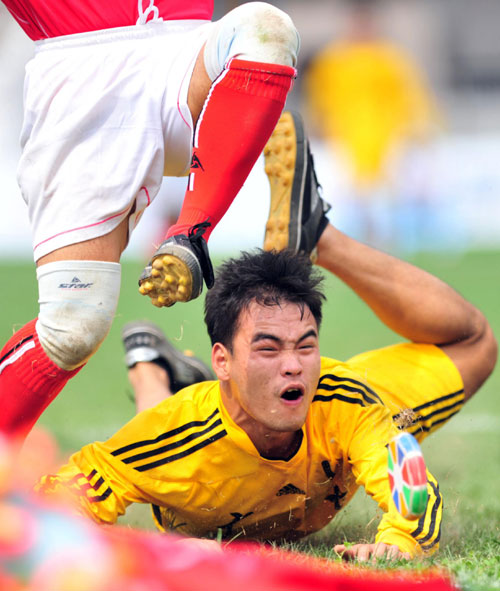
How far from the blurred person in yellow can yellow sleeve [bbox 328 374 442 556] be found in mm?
11151

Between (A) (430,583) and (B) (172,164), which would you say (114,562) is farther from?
(B) (172,164)

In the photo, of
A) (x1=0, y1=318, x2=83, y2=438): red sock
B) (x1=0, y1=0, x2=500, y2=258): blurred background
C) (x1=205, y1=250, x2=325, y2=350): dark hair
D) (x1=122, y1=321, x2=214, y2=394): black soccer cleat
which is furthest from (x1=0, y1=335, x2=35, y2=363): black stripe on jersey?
(x1=0, y1=0, x2=500, y2=258): blurred background

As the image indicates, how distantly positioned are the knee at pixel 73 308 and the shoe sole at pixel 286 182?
1.02 meters

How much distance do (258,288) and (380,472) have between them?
0.72 meters

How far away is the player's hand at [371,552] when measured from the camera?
294 centimetres

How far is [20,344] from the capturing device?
3230 millimetres

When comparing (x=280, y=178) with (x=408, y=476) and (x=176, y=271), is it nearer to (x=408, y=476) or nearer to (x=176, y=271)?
(x=176, y=271)

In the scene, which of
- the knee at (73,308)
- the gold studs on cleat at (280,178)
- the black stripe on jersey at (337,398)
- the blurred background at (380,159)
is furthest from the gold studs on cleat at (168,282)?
the blurred background at (380,159)

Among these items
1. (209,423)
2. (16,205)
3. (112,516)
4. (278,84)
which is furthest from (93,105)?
(16,205)

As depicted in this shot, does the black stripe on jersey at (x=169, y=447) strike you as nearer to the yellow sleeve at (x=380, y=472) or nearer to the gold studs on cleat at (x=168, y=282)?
the yellow sleeve at (x=380, y=472)

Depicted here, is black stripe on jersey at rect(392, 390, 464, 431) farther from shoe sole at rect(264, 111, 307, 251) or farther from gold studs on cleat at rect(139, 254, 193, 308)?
gold studs on cleat at rect(139, 254, 193, 308)

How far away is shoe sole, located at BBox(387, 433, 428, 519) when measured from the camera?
2.61 metres

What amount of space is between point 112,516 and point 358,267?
4.91ft

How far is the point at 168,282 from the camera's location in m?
2.78
